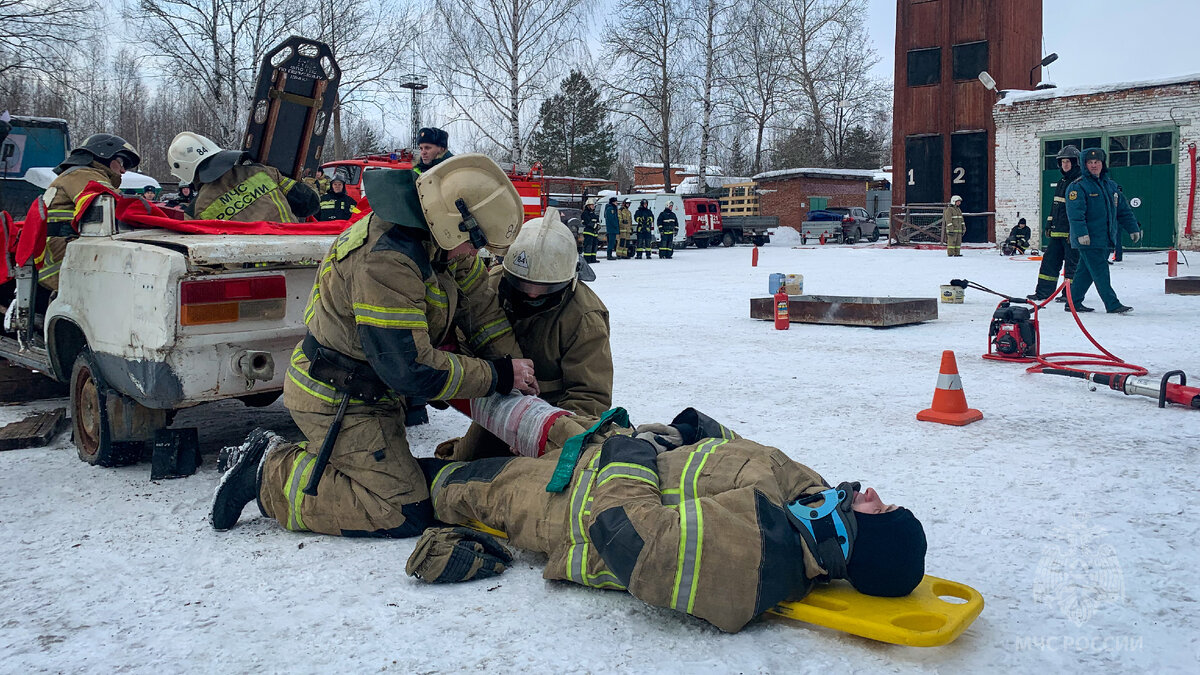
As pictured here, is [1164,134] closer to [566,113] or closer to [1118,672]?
[1118,672]

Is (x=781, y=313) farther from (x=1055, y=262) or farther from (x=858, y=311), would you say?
(x=1055, y=262)

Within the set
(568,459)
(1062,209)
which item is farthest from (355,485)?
(1062,209)

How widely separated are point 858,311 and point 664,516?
699 centimetres

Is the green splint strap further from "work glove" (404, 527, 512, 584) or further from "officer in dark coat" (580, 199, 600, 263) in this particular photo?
"officer in dark coat" (580, 199, 600, 263)

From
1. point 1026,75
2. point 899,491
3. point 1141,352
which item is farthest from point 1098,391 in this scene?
point 1026,75

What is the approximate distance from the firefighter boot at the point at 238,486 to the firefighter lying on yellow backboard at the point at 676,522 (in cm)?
75

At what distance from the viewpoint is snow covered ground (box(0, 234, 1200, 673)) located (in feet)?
7.88

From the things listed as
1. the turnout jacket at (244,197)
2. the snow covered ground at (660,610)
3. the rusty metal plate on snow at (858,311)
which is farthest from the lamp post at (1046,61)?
the turnout jacket at (244,197)

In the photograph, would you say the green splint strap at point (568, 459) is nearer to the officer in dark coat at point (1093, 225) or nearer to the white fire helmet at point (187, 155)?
the white fire helmet at point (187, 155)

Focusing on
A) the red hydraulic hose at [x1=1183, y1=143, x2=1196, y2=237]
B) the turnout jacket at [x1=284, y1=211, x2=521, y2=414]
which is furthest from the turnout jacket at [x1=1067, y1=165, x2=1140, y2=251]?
the red hydraulic hose at [x1=1183, y1=143, x2=1196, y2=237]

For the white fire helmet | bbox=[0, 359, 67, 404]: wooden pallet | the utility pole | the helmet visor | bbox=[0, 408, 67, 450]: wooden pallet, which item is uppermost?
the utility pole

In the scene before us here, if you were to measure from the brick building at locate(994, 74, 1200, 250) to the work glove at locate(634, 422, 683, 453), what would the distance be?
2171 cm

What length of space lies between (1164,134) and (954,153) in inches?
290

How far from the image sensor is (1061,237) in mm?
9773
